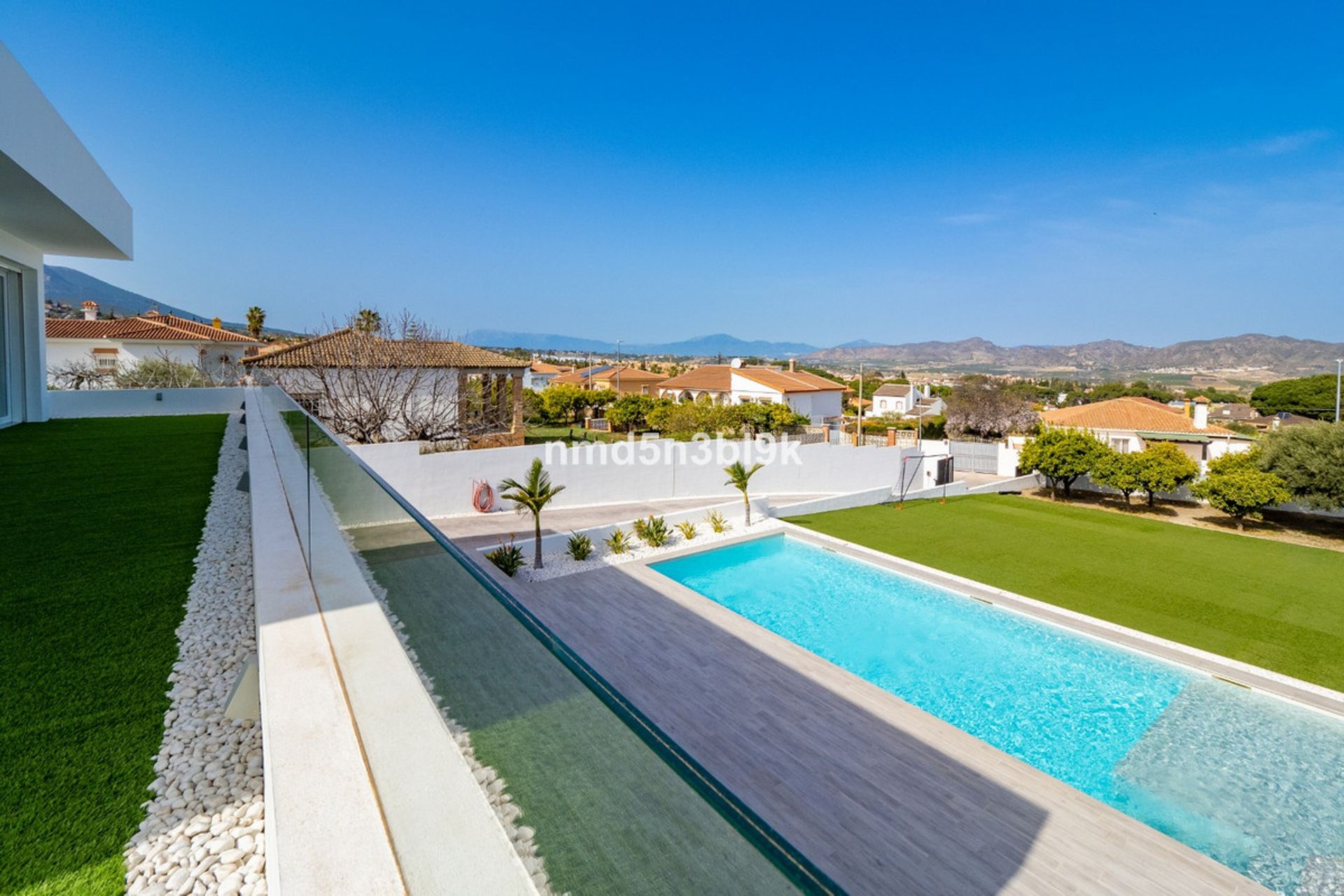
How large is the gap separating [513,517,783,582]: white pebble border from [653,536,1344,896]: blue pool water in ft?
4.64

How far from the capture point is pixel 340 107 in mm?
27375

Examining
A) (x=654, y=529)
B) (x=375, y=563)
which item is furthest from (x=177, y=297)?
(x=375, y=563)

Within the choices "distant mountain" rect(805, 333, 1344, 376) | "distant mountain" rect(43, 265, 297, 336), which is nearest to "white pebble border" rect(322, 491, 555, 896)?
"distant mountain" rect(805, 333, 1344, 376)

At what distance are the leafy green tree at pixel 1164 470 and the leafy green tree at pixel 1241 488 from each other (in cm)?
47

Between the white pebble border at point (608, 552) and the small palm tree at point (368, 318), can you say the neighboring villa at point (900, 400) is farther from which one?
the white pebble border at point (608, 552)

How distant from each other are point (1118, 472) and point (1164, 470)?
1131mm

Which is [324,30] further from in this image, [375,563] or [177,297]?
[177,297]

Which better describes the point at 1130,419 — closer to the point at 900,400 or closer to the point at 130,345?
the point at 900,400

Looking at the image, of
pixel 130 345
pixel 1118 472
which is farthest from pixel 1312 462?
pixel 130 345

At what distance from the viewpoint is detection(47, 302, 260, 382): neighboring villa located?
3344 cm

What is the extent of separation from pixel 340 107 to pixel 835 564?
29.0m

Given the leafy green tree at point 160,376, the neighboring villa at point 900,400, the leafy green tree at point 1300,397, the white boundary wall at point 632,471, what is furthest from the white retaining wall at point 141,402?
the leafy green tree at point 1300,397

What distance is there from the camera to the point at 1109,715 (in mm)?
7832

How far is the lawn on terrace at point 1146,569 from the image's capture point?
9.46m
